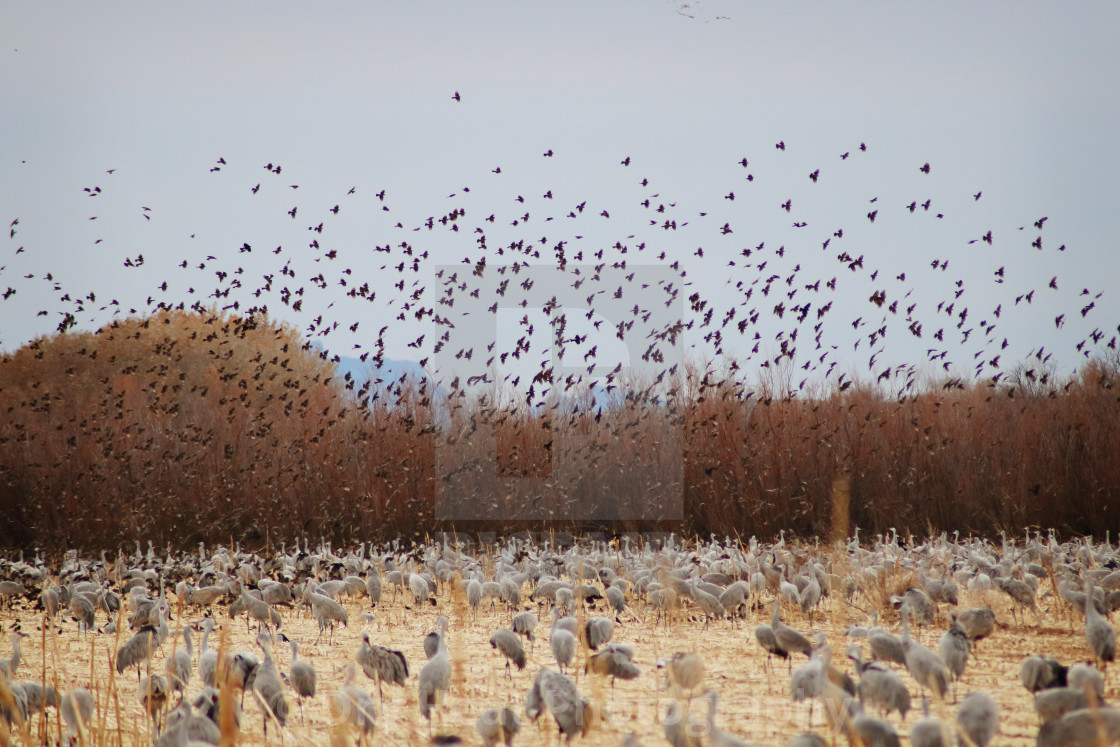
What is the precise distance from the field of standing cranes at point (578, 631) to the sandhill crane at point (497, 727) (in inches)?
6.8

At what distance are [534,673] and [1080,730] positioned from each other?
9.55 feet

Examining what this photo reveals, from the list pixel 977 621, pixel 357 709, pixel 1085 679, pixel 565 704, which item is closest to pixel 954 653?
pixel 1085 679

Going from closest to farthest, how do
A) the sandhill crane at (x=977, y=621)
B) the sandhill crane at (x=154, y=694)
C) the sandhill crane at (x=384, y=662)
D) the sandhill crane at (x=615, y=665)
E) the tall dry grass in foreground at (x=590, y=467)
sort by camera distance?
the sandhill crane at (x=154, y=694) → the sandhill crane at (x=615, y=665) → the sandhill crane at (x=384, y=662) → the sandhill crane at (x=977, y=621) → the tall dry grass in foreground at (x=590, y=467)

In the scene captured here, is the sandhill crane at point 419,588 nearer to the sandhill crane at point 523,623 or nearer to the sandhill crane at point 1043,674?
the sandhill crane at point 523,623

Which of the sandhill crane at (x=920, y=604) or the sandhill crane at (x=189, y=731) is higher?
the sandhill crane at (x=189, y=731)

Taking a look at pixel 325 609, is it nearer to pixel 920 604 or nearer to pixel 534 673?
pixel 534 673

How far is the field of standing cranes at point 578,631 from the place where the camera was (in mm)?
3781

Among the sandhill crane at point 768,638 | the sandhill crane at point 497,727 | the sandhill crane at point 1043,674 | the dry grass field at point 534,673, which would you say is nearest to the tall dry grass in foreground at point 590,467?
the dry grass field at point 534,673

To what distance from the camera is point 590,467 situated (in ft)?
40.7

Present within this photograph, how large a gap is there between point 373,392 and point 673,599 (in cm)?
852

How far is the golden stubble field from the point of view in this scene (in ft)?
12.4

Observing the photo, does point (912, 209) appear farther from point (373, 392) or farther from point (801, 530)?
point (373, 392)

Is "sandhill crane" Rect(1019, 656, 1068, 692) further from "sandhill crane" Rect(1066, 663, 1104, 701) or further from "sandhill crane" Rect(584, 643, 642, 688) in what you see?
"sandhill crane" Rect(584, 643, 642, 688)

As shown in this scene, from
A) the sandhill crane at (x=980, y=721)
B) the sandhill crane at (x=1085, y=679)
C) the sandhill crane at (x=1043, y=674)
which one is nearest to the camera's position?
the sandhill crane at (x=980, y=721)
